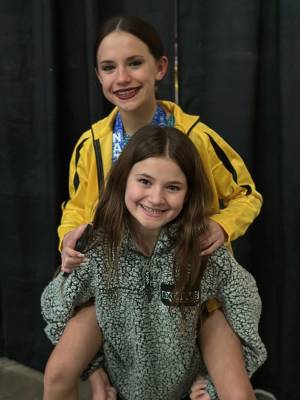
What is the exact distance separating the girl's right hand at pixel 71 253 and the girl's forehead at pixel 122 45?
1.28 ft

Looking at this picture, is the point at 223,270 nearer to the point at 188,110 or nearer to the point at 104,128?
the point at 104,128

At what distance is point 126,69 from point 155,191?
32 cm

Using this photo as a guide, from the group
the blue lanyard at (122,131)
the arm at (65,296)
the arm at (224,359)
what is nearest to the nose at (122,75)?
the blue lanyard at (122,131)

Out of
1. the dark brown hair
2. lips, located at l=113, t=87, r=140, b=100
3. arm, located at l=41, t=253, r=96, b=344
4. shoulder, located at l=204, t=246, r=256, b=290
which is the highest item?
the dark brown hair

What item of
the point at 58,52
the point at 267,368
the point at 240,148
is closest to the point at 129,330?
the point at 240,148

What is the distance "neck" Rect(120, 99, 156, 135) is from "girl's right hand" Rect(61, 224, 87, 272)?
0.92 ft

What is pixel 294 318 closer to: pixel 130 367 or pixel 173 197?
pixel 130 367

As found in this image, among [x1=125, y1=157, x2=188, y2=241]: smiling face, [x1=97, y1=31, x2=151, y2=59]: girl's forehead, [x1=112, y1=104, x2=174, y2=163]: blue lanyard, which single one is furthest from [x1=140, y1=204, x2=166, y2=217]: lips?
[x1=97, y1=31, x2=151, y2=59]: girl's forehead

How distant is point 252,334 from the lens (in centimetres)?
108

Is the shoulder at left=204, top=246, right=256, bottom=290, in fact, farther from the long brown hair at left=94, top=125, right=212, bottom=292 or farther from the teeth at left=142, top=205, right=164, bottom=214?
the teeth at left=142, top=205, right=164, bottom=214

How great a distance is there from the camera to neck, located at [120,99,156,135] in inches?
46.6

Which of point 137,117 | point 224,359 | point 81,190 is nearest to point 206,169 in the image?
point 137,117

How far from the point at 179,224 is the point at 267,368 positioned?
830mm

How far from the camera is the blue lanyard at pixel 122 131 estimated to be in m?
1.20
